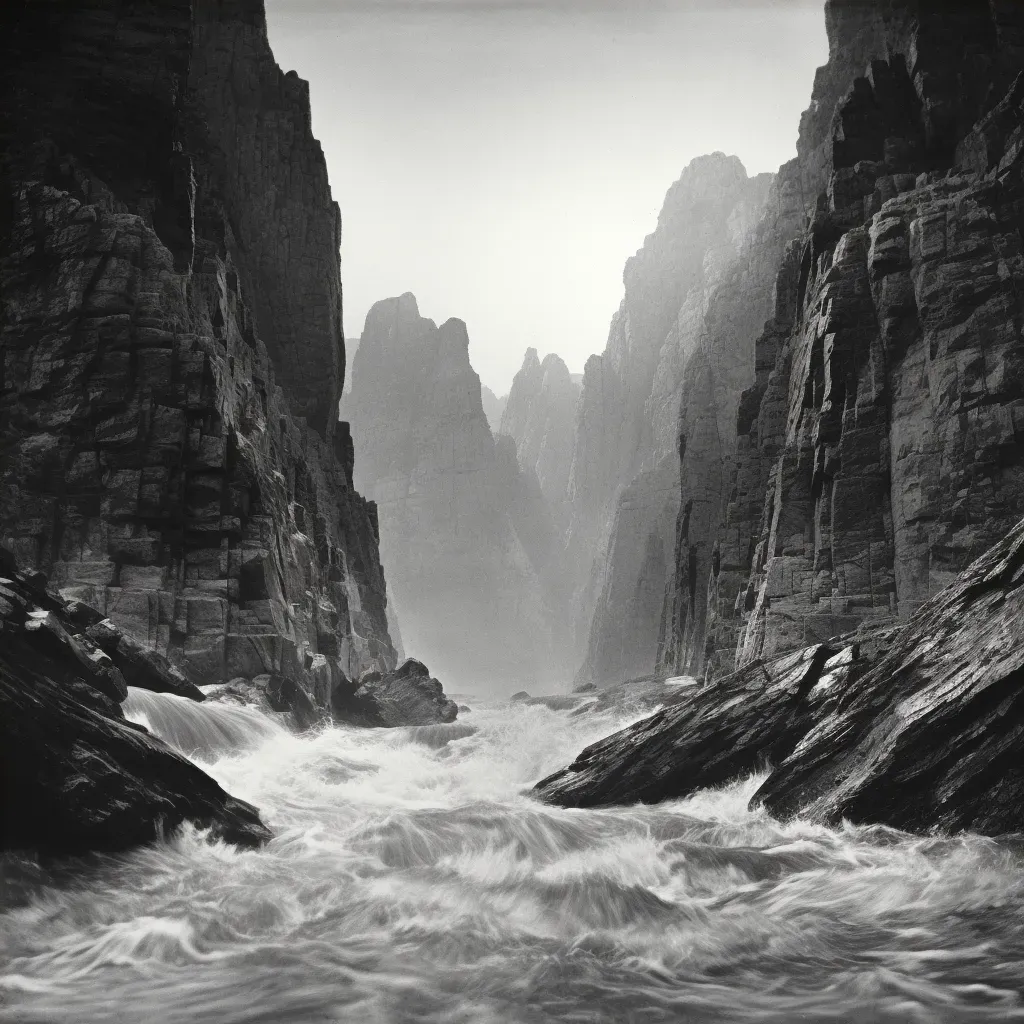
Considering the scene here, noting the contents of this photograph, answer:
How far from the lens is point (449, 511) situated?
149250 millimetres

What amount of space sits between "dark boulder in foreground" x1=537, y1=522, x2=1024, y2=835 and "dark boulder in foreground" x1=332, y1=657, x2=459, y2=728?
19.9 m

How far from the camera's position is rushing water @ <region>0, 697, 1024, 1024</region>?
5.95m

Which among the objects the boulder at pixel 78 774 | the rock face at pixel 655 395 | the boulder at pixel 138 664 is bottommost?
the boulder at pixel 78 774

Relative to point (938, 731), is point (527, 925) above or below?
below

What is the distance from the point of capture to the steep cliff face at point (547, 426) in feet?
593

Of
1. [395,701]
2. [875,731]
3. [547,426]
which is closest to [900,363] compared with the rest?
[875,731]

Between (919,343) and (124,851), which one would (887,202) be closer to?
(919,343)

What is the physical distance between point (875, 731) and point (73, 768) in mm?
9158

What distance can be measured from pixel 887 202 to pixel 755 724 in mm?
24214

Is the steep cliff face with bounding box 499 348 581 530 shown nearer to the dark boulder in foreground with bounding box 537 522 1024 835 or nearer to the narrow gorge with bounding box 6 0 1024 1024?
the narrow gorge with bounding box 6 0 1024 1024

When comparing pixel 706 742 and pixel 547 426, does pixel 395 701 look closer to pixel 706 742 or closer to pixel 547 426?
pixel 706 742

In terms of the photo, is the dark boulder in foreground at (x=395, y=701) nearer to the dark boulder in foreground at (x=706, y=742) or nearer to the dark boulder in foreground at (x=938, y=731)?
the dark boulder in foreground at (x=706, y=742)

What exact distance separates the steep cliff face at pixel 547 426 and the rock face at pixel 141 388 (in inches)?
5322

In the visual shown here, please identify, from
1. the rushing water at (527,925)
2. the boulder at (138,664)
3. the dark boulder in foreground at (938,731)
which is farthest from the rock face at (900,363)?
the boulder at (138,664)
